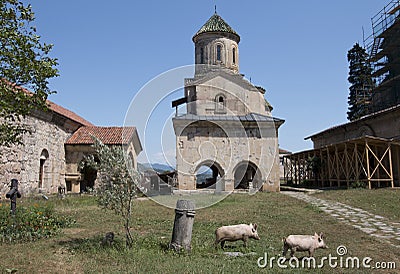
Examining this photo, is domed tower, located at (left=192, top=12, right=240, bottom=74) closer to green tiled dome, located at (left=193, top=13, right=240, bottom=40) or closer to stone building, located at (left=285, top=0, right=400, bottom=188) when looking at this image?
green tiled dome, located at (left=193, top=13, right=240, bottom=40)

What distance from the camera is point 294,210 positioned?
35.3 ft

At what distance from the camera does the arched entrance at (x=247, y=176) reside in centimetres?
1833

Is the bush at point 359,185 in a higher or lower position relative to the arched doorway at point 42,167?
lower

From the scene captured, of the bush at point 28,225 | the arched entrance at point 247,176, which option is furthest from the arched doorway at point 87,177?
the bush at point 28,225

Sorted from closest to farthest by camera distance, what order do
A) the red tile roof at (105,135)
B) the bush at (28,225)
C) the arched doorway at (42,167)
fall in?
1. the bush at (28,225)
2. the arched doorway at (42,167)
3. the red tile roof at (105,135)

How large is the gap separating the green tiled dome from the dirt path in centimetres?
1405

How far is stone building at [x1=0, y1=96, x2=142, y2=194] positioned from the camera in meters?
15.2

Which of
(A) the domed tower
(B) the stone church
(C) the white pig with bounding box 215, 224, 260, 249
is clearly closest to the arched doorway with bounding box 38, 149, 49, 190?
(B) the stone church

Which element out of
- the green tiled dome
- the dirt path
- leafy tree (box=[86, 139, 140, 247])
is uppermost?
the green tiled dome

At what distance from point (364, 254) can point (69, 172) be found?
18.0 metres

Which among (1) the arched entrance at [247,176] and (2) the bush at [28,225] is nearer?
(2) the bush at [28,225]

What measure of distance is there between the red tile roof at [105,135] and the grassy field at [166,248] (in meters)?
10.4

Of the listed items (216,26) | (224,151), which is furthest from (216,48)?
(224,151)

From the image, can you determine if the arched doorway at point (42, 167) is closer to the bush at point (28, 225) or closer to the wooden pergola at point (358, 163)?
the bush at point (28, 225)
